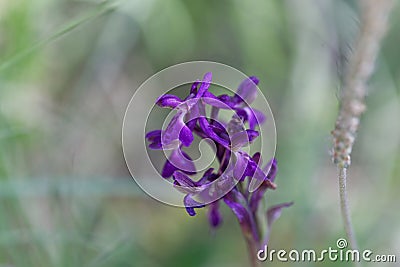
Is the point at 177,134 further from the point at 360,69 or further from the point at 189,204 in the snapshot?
the point at 360,69

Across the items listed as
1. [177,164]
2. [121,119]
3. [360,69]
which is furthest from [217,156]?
[121,119]

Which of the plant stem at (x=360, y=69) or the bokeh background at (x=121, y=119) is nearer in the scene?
the plant stem at (x=360, y=69)

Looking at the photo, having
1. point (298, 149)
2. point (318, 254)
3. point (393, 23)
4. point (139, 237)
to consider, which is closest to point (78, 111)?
point (139, 237)

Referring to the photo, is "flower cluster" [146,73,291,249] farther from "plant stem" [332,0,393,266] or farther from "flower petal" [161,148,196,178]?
"plant stem" [332,0,393,266]

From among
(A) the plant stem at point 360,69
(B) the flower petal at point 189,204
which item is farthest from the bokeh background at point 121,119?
(A) the plant stem at point 360,69

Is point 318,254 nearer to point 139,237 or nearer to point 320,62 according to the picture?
point 139,237

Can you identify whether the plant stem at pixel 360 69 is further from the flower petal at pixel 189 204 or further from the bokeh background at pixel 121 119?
the bokeh background at pixel 121 119

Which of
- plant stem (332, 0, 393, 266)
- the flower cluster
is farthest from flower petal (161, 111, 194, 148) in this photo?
plant stem (332, 0, 393, 266)
